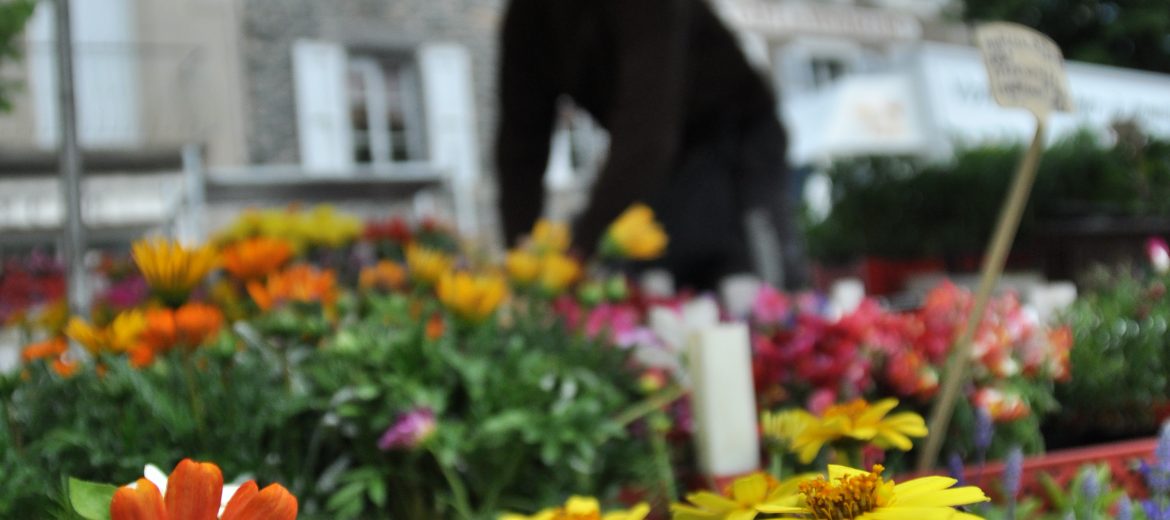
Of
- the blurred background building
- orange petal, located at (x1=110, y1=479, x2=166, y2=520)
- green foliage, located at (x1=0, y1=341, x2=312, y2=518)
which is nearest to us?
orange petal, located at (x1=110, y1=479, x2=166, y2=520)

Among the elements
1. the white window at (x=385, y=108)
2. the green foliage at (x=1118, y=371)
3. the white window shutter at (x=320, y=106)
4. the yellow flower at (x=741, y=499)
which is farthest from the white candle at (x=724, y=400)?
the white window at (x=385, y=108)

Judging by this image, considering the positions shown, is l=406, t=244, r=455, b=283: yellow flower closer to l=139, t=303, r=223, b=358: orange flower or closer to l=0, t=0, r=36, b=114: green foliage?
l=139, t=303, r=223, b=358: orange flower

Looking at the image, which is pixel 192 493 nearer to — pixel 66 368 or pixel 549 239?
pixel 66 368

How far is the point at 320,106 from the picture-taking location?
7988 mm

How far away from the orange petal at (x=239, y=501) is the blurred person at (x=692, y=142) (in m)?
1.36

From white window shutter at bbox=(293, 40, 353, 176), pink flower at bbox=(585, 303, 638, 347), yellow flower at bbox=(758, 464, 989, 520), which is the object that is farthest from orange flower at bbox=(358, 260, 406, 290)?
white window shutter at bbox=(293, 40, 353, 176)

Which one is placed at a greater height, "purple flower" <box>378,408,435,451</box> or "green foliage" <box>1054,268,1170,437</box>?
"purple flower" <box>378,408,435,451</box>

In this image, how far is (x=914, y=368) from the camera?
1.23 meters

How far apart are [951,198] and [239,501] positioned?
5.23 m

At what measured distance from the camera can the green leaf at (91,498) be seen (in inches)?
17.4

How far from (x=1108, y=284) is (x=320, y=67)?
23.5ft

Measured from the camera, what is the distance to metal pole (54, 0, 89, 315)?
1.03 meters

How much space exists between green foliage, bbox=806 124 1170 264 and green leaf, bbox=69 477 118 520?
356 cm

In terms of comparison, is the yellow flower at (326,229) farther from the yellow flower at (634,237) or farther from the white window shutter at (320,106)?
the white window shutter at (320,106)
